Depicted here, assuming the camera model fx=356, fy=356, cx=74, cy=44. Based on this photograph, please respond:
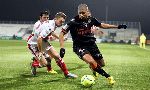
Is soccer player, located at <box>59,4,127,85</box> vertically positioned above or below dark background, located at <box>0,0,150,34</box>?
below

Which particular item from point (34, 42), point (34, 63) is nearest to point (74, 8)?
point (34, 42)

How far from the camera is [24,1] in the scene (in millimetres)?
86375

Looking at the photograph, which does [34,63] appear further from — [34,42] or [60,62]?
[34,42]

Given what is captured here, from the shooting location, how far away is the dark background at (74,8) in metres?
86.2

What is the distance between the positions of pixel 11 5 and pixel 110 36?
25.0 meters

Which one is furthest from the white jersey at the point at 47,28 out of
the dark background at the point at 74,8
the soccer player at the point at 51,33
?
the dark background at the point at 74,8

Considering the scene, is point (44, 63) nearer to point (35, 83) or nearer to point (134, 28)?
point (35, 83)

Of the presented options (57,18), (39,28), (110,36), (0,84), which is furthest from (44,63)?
(110,36)

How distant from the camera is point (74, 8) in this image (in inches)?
3452

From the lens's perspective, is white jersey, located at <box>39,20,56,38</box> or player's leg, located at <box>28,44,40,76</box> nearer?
white jersey, located at <box>39,20,56,38</box>

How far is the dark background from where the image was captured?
86250mm

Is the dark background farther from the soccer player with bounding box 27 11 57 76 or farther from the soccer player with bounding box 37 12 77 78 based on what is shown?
the soccer player with bounding box 37 12 77 78

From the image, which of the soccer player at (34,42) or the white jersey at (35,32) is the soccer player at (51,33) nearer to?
the soccer player at (34,42)

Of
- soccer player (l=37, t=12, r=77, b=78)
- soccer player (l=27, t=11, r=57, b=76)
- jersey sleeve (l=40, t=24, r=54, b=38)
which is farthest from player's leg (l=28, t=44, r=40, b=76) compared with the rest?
jersey sleeve (l=40, t=24, r=54, b=38)
